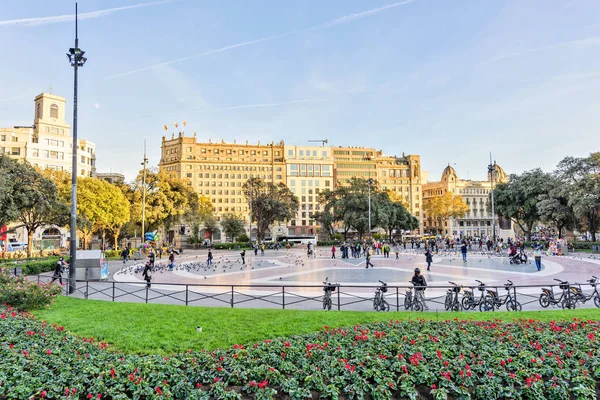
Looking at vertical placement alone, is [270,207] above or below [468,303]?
above

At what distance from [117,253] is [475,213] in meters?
110

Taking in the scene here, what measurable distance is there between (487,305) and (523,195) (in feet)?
172

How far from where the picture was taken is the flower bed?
18.9 feet

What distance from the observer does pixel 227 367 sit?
670cm

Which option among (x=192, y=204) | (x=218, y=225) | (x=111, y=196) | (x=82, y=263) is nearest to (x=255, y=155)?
(x=218, y=225)

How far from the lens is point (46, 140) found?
229 ft

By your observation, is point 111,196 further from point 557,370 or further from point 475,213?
point 475,213

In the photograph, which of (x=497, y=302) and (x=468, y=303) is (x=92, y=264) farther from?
(x=497, y=302)

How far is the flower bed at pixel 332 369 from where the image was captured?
18.9 ft

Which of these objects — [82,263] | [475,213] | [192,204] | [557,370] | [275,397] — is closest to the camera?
[275,397]

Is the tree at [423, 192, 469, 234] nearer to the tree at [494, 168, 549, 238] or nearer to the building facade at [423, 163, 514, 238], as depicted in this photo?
the building facade at [423, 163, 514, 238]

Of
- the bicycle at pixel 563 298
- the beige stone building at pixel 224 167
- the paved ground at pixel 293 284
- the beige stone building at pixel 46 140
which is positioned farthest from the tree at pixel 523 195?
the beige stone building at pixel 46 140

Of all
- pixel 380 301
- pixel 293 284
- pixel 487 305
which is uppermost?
pixel 380 301

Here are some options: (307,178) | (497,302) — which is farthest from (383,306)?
(307,178)
